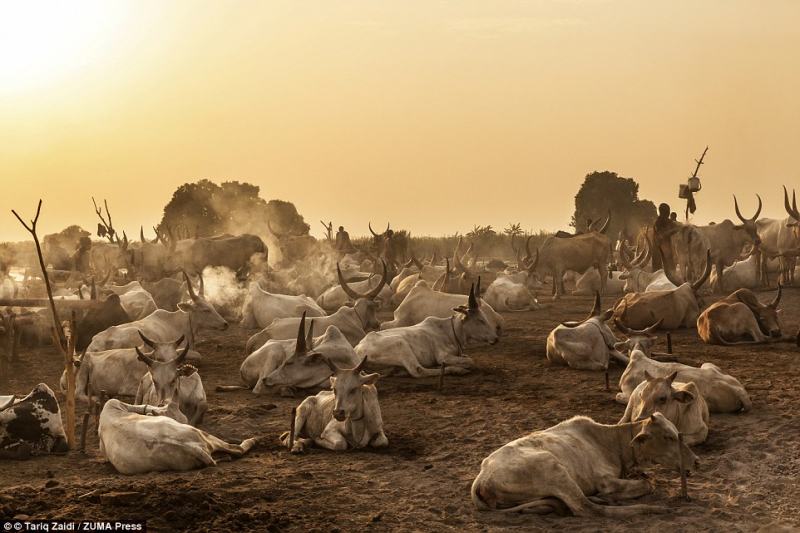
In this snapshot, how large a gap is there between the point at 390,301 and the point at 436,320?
9.64 metres

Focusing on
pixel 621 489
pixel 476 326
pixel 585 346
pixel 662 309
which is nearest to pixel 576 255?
pixel 662 309

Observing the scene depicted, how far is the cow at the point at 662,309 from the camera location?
17750 mm

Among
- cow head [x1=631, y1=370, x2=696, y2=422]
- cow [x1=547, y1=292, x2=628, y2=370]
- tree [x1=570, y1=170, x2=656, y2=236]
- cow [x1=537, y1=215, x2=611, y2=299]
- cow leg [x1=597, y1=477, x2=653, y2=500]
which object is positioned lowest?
cow leg [x1=597, y1=477, x2=653, y2=500]

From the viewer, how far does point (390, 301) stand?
81.1 feet

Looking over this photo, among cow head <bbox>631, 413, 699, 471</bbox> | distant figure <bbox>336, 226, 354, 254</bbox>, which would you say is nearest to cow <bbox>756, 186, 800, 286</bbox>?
distant figure <bbox>336, 226, 354, 254</bbox>

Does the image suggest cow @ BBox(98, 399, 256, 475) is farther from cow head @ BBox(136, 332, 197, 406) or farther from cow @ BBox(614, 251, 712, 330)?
cow @ BBox(614, 251, 712, 330)

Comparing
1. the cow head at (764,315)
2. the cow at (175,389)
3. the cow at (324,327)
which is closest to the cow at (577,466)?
the cow at (175,389)

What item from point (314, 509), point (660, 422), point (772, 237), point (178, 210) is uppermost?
point (178, 210)

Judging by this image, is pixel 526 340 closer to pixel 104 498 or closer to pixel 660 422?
pixel 660 422

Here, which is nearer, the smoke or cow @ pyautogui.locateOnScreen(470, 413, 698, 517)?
cow @ pyautogui.locateOnScreen(470, 413, 698, 517)

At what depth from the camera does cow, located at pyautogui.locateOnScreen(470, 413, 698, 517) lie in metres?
7.12

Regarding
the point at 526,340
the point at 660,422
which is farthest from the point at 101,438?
the point at 526,340

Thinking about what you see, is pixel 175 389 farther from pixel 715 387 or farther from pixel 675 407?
pixel 715 387

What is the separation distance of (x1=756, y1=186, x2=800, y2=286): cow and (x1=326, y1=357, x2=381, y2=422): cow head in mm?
18157
